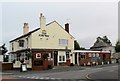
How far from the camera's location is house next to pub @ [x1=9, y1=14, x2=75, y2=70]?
48438 millimetres

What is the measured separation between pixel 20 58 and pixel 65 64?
8293mm

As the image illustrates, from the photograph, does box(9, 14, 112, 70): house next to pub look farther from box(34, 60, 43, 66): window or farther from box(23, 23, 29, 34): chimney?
box(23, 23, 29, 34): chimney

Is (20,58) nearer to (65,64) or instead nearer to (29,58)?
(29,58)

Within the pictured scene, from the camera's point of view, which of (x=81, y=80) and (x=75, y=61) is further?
(x=75, y=61)

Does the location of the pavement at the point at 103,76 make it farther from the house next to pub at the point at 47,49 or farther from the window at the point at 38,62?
the house next to pub at the point at 47,49

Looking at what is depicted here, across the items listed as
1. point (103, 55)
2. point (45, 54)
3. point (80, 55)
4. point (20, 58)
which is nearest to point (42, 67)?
point (45, 54)

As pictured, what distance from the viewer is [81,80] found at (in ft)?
80.8

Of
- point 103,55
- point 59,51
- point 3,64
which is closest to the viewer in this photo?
point 3,64

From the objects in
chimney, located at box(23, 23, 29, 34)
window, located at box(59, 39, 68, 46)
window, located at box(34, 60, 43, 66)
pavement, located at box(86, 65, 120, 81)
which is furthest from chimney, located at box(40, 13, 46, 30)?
pavement, located at box(86, 65, 120, 81)

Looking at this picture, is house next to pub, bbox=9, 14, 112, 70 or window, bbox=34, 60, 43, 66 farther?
house next to pub, bbox=9, 14, 112, 70

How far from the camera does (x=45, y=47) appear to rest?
50344mm

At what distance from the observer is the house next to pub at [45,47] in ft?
159

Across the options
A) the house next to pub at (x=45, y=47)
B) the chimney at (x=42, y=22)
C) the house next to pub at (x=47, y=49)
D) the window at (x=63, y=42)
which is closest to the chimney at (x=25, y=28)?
the house next to pub at (x=47, y=49)

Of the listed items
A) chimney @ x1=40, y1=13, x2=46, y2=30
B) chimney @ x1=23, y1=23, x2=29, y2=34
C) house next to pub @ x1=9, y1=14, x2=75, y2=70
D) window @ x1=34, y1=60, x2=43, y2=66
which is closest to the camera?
window @ x1=34, y1=60, x2=43, y2=66
